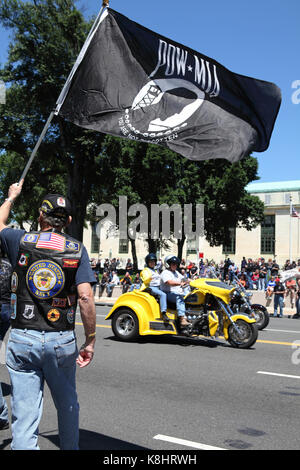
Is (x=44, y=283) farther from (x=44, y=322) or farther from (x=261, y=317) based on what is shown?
(x=261, y=317)

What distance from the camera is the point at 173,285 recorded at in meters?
9.85

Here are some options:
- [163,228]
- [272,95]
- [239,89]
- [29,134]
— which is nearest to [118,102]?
[239,89]

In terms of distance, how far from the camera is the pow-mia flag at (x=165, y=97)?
5.84 metres

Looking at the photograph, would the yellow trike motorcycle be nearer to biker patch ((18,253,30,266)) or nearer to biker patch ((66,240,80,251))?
biker patch ((66,240,80,251))

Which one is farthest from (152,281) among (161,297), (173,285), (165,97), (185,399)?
(165,97)

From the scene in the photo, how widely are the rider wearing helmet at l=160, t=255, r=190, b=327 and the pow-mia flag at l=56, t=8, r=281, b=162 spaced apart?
144 inches

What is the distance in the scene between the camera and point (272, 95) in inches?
277

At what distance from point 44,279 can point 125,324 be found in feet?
24.7

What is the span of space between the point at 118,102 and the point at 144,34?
3.18 ft

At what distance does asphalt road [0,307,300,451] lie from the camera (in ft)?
14.7

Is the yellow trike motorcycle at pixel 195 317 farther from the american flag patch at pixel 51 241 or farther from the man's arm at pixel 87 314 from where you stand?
the american flag patch at pixel 51 241

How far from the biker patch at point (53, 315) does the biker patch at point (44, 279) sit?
0.09 metres

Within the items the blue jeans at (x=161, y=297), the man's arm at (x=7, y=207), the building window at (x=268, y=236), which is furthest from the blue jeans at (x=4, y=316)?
the building window at (x=268, y=236)
